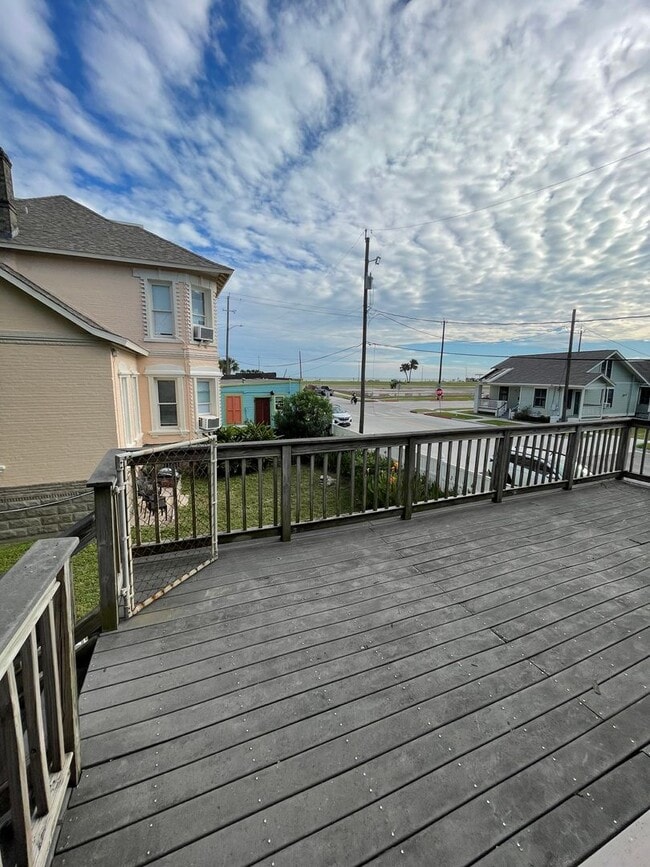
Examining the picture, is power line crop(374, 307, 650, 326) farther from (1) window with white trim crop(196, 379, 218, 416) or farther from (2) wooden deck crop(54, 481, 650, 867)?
(2) wooden deck crop(54, 481, 650, 867)

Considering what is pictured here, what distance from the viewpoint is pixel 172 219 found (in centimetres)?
1434

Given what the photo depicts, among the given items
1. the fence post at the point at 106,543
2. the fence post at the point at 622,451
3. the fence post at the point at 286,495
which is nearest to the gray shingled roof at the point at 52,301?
the fence post at the point at 286,495

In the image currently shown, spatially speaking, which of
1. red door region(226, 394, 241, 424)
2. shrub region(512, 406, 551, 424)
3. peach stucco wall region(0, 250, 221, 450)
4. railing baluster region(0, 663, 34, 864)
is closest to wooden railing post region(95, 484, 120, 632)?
railing baluster region(0, 663, 34, 864)

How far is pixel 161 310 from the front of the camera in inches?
415

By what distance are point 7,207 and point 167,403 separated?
19.3 feet

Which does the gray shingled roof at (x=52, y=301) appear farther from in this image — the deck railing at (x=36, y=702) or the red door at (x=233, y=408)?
the red door at (x=233, y=408)

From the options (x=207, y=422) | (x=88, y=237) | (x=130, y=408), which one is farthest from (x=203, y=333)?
(x=88, y=237)

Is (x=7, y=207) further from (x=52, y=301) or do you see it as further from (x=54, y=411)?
(x=54, y=411)

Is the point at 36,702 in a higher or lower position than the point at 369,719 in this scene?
higher

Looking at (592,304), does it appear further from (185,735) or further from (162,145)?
(185,735)

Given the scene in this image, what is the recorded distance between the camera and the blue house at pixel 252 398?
59.1ft

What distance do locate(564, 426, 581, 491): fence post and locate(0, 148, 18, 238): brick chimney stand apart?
12682 millimetres

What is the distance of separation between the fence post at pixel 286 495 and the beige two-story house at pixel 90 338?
20.6 feet

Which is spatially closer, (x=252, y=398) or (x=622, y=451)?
(x=622, y=451)
